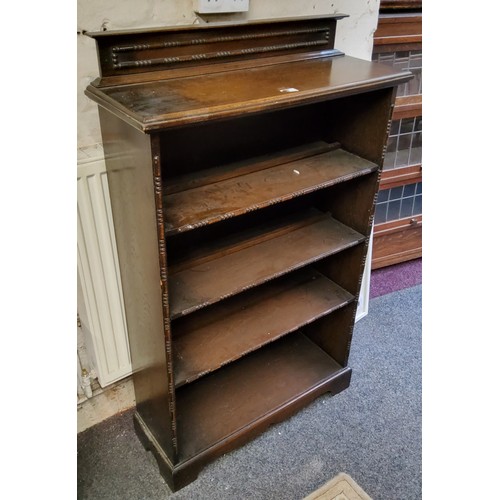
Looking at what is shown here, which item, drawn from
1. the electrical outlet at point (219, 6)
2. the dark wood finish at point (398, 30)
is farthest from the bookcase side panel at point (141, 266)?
the dark wood finish at point (398, 30)

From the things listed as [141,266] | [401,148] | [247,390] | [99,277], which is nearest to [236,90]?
[141,266]

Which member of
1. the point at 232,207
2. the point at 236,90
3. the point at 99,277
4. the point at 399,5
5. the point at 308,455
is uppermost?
the point at 399,5

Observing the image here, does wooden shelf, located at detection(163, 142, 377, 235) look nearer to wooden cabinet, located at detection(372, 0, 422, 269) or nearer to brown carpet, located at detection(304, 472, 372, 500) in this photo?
wooden cabinet, located at detection(372, 0, 422, 269)

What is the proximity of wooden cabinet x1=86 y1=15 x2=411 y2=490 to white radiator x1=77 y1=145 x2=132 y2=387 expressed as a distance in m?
0.06

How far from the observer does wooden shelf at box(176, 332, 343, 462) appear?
1.61 metres

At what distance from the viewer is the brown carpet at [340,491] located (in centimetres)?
152

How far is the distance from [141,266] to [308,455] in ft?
2.90

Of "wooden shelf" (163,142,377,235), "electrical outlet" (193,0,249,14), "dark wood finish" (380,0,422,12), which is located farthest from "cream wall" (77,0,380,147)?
"dark wood finish" (380,0,422,12)

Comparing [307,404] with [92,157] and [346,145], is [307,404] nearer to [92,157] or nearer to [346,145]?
[346,145]

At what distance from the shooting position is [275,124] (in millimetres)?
1515

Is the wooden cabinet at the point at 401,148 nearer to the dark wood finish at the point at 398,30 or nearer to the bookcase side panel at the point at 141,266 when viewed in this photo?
the dark wood finish at the point at 398,30

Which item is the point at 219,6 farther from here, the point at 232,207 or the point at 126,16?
the point at 232,207

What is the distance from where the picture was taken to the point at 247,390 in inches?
69.5

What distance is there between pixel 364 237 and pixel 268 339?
45cm
